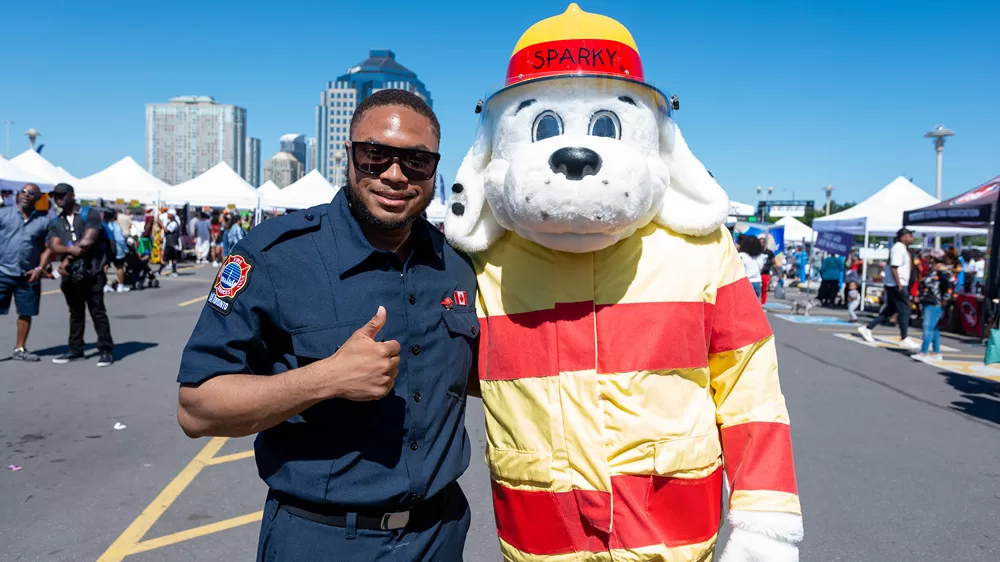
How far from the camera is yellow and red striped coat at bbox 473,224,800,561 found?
1.74m

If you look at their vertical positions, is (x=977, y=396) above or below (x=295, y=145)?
below

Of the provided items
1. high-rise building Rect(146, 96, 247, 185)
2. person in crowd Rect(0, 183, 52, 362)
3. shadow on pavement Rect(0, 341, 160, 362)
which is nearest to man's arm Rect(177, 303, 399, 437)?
person in crowd Rect(0, 183, 52, 362)

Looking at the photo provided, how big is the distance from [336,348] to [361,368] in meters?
0.18

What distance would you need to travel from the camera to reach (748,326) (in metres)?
1.83

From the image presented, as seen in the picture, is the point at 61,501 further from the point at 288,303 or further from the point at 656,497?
the point at 656,497

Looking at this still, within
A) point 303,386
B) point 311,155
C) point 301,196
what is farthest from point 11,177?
point 311,155

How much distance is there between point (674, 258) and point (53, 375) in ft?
22.4

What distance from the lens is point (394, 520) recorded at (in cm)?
171

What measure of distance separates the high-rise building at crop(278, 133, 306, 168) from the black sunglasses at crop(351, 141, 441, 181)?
630 ft

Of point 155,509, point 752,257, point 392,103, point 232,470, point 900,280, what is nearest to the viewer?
point 392,103

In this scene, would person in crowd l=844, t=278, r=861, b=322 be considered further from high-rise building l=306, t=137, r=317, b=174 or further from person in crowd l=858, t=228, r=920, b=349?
high-rise building l=306, t=137, r=317, b=174

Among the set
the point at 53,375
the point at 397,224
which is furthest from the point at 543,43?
the point at 53,375

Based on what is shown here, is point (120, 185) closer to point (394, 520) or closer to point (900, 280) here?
point (900, 280)

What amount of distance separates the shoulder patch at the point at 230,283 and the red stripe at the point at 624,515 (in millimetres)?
898
